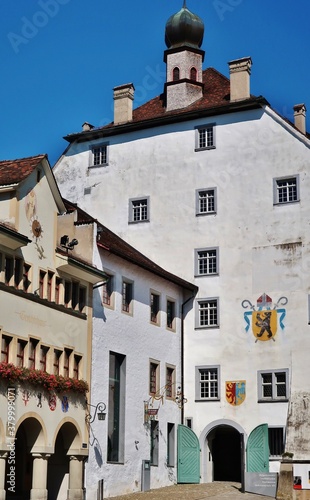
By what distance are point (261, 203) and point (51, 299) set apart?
1341 cm

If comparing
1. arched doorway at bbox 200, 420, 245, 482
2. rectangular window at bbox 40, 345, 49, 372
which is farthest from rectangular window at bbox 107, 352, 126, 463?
arched doorway at bbox 200, 420, 245, 482

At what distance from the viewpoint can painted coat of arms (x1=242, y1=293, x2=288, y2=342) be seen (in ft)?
131

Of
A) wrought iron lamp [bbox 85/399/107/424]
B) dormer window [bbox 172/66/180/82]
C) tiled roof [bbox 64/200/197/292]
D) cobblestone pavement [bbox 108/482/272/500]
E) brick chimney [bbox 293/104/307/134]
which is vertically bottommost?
cobblestone pavement [bbox 108/482/272/500]

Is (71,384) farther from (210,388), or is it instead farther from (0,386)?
(210,388)

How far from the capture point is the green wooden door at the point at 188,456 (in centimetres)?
3950

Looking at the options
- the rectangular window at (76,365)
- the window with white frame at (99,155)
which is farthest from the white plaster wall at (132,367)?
the window with white frame at (99,155)

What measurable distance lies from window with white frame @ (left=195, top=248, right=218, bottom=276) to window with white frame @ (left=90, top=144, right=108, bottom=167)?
7.18m

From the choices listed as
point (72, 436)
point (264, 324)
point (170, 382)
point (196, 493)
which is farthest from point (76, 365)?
point (264, 324)

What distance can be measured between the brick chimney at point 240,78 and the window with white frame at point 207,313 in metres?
9.65

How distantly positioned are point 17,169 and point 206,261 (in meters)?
13.6

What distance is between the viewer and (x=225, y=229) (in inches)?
1657

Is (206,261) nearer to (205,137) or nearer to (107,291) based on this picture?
(205,137)

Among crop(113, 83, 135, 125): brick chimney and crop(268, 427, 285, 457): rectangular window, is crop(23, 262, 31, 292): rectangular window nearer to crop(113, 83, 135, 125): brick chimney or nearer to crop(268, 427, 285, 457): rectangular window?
crop(268, 427, 285, 457): rectangular window

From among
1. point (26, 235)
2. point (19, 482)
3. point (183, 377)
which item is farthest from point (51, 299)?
point (183, 377)
